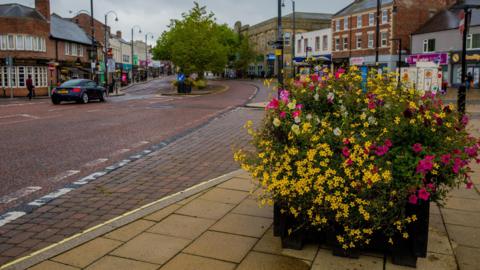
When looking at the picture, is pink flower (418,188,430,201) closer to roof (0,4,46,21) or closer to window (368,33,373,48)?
roof (0,4,46,21)

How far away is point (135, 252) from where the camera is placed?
4.08 metres

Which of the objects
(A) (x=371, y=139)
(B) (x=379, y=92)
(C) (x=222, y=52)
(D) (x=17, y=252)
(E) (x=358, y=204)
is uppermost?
(C) (x=222, y=52)

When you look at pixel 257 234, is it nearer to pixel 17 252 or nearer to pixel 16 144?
pixel 17 252

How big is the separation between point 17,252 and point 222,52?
4956cm

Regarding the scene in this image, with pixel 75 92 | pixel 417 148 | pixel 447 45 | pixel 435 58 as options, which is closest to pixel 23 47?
pixel 75 92

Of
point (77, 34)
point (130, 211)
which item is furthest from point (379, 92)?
point (77, 34)

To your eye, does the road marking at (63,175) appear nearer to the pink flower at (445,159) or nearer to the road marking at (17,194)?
the road marking at (17,194)

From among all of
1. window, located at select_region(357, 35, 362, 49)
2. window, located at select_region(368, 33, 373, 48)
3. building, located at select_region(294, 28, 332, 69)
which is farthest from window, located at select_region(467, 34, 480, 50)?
building, located at select_region(294, 28, 332, 69)

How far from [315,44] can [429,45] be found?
2343cm

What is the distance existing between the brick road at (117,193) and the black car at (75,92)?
18.3 m

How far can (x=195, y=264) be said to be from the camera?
3.84 metres

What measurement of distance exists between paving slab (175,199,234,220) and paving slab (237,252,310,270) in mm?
1175

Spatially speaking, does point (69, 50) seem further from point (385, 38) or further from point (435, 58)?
point (435, 58)

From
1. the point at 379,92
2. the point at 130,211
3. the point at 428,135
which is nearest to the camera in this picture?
the point at 428,135
